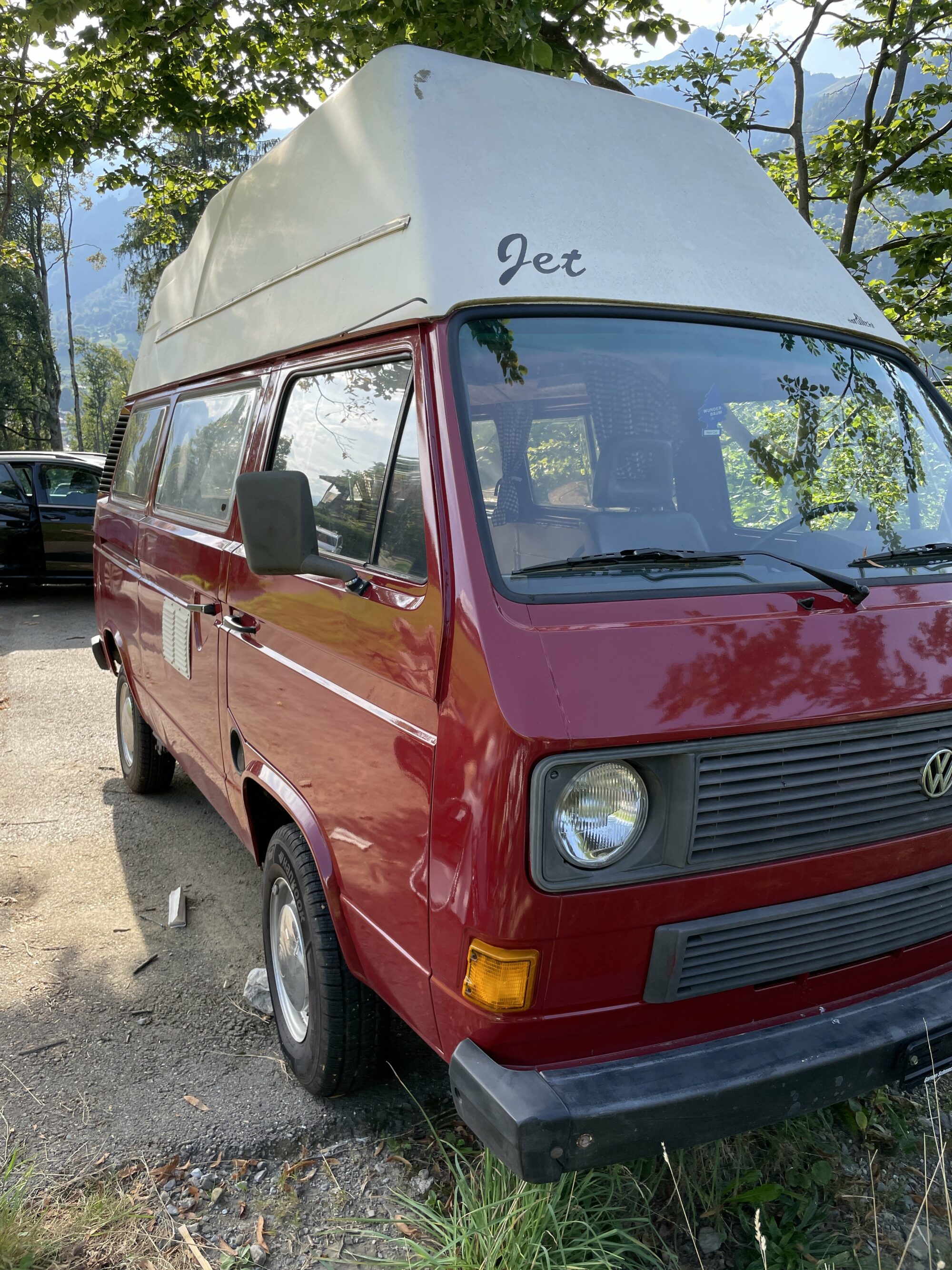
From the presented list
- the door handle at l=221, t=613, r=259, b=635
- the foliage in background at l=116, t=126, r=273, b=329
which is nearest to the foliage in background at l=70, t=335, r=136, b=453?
the foliage in background at l=116, t=126, r=273, b=329

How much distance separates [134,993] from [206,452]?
85.0 inches

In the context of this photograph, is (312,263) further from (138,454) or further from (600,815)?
(138,454)

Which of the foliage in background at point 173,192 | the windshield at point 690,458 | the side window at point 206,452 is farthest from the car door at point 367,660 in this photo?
the foliage in background at point 173,192

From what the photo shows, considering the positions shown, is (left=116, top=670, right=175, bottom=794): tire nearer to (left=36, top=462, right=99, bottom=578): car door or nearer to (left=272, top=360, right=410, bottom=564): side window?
(left=272, top=360, right=410, bottom=564): side window

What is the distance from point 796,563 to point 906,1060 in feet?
3.83

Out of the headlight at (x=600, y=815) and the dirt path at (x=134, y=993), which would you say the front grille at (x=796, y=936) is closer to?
the headlight at (x=600, y=815)

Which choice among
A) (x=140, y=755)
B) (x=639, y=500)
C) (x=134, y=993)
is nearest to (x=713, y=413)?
(x=639, y=500)

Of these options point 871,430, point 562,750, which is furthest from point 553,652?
point 871,430

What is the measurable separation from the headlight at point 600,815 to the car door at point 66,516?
11524mm

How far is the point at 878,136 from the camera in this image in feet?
26.1

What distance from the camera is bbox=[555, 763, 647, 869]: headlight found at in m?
1.91

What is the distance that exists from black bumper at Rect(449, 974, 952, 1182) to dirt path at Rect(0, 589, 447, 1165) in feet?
3.85

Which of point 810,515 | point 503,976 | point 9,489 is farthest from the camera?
point 9,489

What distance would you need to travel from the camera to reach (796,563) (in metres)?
2.34
